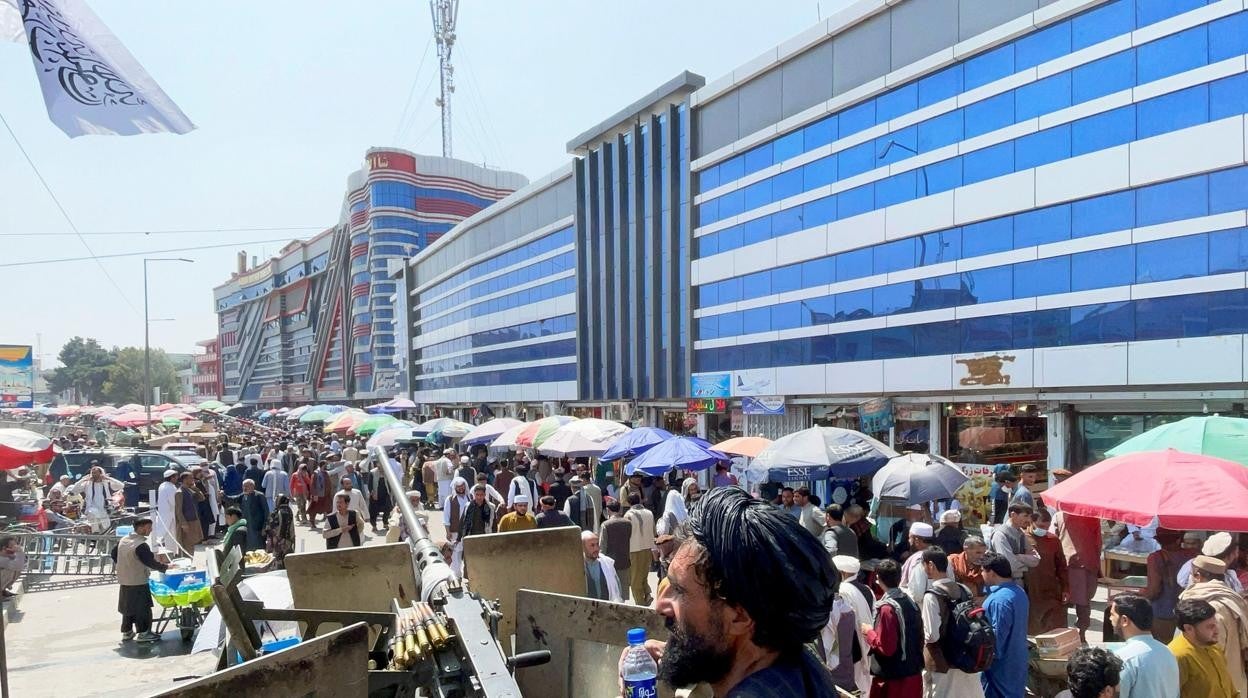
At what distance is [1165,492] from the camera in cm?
536

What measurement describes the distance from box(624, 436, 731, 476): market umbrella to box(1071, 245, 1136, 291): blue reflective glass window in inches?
328

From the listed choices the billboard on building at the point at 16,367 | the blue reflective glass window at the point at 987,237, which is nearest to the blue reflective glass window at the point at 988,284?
the blue reflective glass window at the point at 987,237

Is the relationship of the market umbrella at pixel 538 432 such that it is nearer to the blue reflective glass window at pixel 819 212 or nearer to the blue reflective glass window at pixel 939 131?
the blue reflective glass window at pixel 819 212

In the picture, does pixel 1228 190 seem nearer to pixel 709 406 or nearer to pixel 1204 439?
pixel 1204 439

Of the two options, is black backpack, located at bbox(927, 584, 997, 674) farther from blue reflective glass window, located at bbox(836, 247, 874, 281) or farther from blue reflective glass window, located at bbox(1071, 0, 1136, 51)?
blue reflective glass window, located at bbox(836, 247, 874, 281)

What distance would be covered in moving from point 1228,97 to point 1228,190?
1.51m

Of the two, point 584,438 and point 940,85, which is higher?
point 940,85

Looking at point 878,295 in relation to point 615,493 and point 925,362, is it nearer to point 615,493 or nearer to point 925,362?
point 925,362

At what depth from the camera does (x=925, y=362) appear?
1762cm

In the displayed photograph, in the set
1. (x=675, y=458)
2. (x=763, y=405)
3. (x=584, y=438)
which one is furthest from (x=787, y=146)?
(x=675, y=458)

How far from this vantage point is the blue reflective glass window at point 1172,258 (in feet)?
41.7

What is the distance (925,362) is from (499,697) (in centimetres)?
1642

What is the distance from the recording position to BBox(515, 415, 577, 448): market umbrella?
14.7 meters

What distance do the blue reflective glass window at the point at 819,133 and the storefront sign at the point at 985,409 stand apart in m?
7.79
